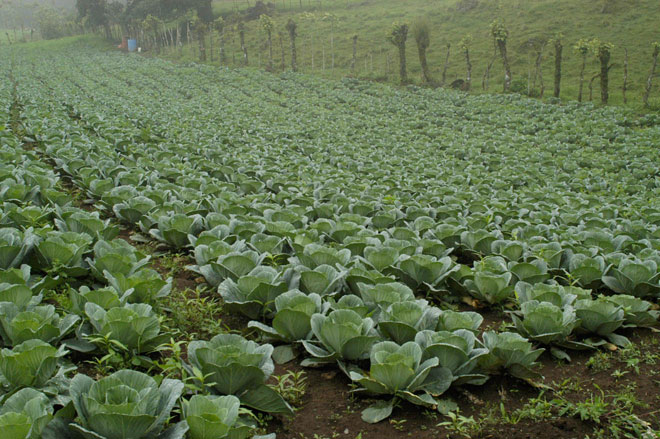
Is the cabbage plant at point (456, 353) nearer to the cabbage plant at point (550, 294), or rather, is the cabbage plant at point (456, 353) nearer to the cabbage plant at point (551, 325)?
the cabbage plant at point (551, 325)

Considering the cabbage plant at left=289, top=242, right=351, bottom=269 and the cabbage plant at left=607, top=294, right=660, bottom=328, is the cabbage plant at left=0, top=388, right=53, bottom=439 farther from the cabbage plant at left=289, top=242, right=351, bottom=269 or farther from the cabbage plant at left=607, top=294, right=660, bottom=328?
the cabbage plant at left=607, top=294, right=660, bottom=328

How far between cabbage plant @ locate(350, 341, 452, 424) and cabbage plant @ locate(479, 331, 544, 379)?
0.42m

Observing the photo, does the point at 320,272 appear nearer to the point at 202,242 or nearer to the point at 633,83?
the point at 202,242

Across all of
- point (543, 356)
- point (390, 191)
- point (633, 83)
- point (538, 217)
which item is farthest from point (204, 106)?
point (633, 83)

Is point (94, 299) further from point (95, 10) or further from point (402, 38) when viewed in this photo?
point (95, 10)

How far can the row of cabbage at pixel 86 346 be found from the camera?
2478 mm

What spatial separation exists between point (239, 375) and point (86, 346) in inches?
48.0

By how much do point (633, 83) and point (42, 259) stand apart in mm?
33282

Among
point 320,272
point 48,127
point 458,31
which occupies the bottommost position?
point 320,272

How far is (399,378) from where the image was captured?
10.5ft

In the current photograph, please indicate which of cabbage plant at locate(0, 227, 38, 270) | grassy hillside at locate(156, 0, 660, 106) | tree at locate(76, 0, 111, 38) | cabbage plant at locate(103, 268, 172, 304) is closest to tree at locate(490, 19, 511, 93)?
grassy hillside at locate(156, 0, 660, 106)

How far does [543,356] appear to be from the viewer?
4172 millimetres

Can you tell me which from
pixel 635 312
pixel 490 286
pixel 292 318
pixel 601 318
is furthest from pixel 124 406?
pixel 635 312

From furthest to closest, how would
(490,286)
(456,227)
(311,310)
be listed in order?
(456,227) < (490,286) < (311,310)
